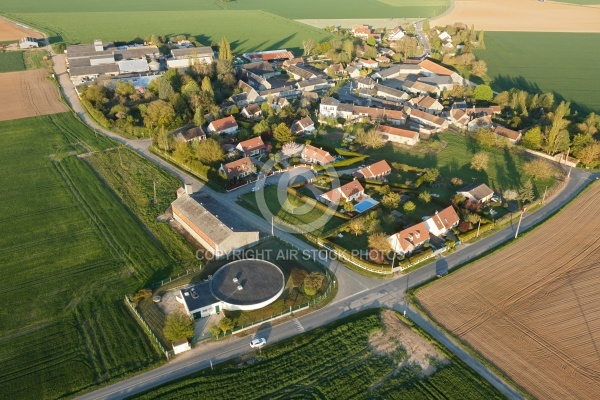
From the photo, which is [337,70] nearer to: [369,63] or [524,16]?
[369,63]

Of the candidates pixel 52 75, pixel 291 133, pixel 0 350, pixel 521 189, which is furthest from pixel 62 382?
pixel 52 75

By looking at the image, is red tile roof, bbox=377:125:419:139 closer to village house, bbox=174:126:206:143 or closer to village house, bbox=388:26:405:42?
village house, bbox=174:126:206:143

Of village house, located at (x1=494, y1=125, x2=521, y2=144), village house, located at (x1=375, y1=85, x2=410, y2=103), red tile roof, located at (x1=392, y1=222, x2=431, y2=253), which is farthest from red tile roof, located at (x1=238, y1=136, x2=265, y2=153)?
village house, located at (x1=494, y1=125, x2=521, y2=144)

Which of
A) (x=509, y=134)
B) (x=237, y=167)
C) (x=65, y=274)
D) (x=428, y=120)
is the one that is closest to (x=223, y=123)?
(x=237, y=167)

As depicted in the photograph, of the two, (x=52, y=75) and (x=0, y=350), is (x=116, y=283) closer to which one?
(x=0, y=350)

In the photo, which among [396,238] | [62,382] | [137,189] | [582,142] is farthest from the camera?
[582,142]

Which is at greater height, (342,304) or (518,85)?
(518,85)

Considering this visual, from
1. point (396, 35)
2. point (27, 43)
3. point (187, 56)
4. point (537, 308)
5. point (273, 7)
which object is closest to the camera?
point (537, 308)

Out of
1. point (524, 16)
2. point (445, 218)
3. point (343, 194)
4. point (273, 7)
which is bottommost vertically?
point (343, 194)
